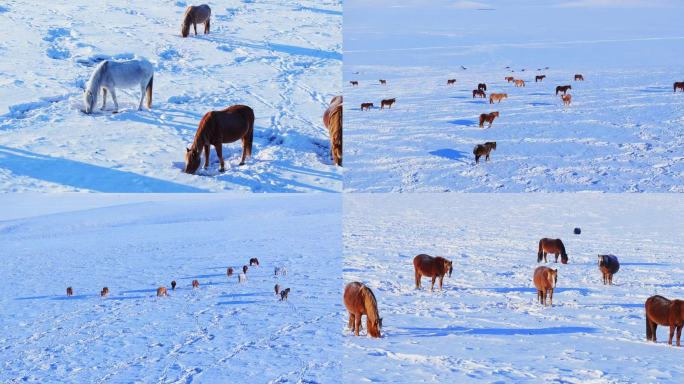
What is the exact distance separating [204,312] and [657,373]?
3.30 metres

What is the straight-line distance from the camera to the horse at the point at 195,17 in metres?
9.00

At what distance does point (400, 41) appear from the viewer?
15.9 m

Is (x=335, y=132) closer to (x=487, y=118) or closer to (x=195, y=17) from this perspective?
(x=195, y=17)

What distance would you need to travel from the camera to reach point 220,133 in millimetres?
5059

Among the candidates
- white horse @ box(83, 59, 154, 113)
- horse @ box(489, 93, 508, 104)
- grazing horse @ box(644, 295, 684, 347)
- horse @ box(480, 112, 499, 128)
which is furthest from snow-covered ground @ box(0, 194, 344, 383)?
horse @ box(489, 93, 508, 104)

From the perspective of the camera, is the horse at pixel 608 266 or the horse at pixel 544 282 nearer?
the horse at pixel 544 282

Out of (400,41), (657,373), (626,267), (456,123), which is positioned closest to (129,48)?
(456,123)

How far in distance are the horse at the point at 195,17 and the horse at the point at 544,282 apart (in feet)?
15.8

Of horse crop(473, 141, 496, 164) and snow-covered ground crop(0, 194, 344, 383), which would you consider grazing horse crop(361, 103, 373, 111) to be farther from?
snow-covered ground crop(0, 194, 344, 383)

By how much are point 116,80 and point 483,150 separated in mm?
3709

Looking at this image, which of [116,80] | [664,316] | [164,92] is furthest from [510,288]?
[116,80]

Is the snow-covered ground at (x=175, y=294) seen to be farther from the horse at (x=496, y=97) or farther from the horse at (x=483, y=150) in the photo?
the horse at (x=496, y=97)

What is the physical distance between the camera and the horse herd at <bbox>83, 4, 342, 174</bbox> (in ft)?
16.2

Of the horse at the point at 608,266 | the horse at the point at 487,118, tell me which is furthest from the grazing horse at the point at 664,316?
the horse at the point at 487,118
